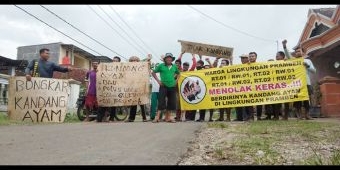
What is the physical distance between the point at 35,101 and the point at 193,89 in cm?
387

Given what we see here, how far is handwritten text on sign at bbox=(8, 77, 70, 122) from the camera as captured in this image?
10.6 meters

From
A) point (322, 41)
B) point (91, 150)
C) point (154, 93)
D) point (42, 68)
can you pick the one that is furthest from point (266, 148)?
point (322, 41)

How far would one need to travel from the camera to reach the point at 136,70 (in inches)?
473

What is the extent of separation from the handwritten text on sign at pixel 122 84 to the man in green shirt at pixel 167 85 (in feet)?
2.55

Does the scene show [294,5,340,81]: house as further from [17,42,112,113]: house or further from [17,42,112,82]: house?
[17,42,112,82]: house

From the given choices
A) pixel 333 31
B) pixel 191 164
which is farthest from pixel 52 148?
pixel 333 31

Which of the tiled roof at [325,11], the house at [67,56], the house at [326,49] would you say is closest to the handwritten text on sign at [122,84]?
the house at [326,49]

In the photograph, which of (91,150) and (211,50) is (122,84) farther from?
(91,150)

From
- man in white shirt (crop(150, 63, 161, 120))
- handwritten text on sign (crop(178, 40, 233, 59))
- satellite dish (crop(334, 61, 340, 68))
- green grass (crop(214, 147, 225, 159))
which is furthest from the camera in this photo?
satellite dish (crop(334, 61, 340, 68))

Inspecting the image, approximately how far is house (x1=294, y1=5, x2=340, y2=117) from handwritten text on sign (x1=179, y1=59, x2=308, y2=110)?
3.25m

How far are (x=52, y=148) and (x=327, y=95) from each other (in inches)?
438

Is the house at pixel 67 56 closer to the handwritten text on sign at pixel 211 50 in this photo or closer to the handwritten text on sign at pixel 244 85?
the handwritten text on sign at pixel 211 50

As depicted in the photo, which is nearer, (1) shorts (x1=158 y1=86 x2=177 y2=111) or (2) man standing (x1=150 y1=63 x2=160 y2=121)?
(1) shorts (x1=158 y1=86 x2=177 y2=111)

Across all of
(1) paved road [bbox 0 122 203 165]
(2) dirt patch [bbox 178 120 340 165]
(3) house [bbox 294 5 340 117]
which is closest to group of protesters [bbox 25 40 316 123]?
(3) house [bbox 294 5 340 117]
